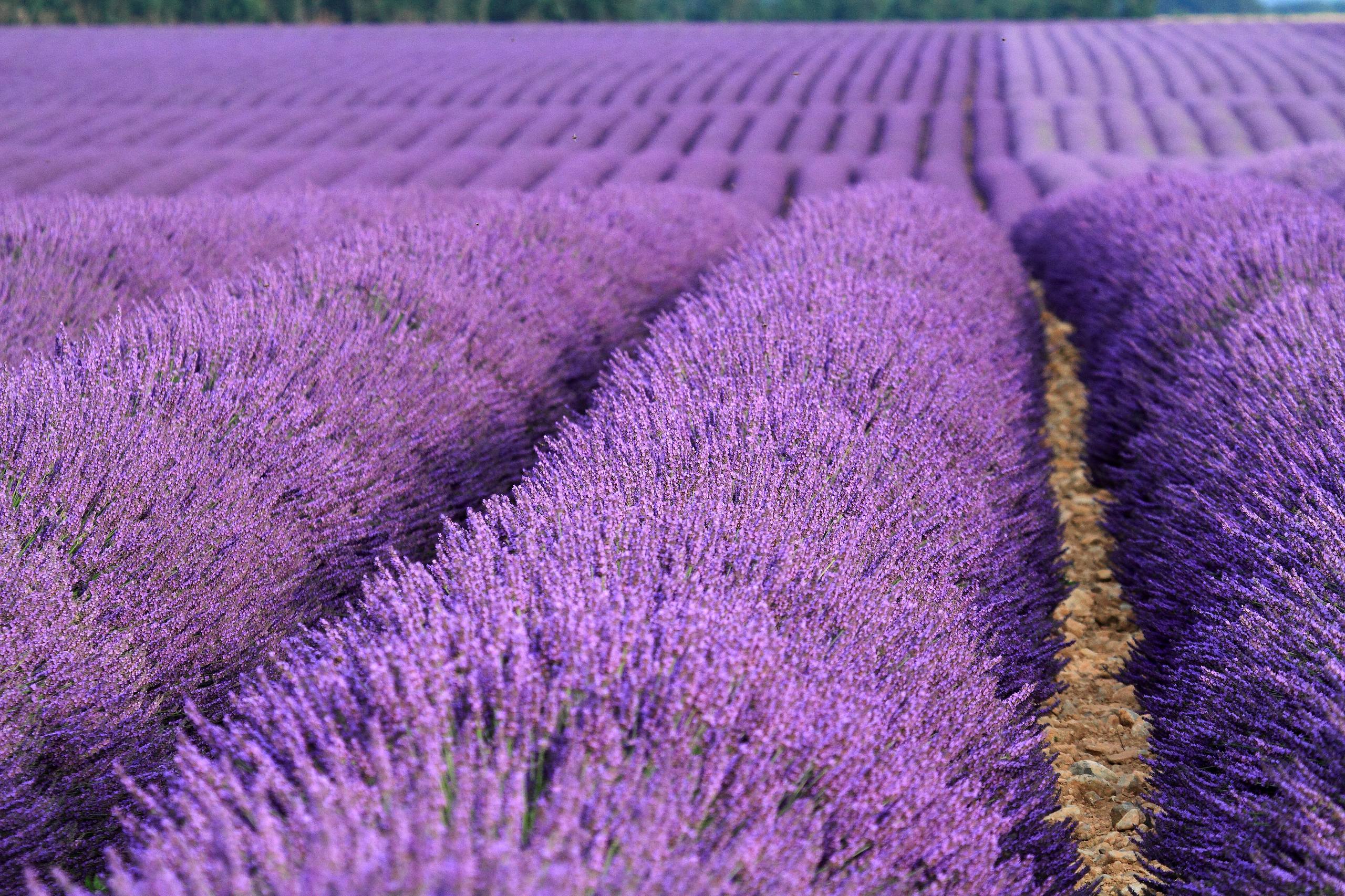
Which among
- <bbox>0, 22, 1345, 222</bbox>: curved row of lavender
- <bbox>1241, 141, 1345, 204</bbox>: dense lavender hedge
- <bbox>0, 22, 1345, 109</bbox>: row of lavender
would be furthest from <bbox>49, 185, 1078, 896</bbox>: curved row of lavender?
<bbox>0, 22, 1345, 109</bbox>: row of lavender

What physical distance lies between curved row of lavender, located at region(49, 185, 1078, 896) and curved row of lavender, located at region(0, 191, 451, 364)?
2.36 meters

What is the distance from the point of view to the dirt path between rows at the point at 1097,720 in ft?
7.11

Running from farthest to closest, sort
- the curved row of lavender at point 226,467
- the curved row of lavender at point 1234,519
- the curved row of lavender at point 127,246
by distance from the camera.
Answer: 1. the curved row of lavender at point 127,246
2. the curved row of lavender at point 226,467
3. the curved row of lavender at point 1234,519

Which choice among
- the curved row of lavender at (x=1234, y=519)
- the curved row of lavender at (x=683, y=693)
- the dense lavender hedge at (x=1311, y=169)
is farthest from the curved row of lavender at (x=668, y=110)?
the curved row of lavender at (x=683, y=693)

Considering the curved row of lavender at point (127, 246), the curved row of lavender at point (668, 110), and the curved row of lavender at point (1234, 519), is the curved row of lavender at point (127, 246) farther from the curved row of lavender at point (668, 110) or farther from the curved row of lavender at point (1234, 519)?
the curved row of lavender at point (1234, 519)

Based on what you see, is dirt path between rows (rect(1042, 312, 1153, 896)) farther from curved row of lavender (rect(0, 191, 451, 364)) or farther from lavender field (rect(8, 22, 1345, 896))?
A: curved row of lavender (rect(0, 191, 451, 364))

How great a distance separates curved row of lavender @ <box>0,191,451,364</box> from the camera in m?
3.72

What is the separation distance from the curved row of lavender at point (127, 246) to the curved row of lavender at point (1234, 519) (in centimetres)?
345

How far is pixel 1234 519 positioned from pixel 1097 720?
0.78 meters

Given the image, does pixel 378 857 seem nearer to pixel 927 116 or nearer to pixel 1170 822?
pixel 1170 822

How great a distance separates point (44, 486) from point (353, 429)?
0.84 meters

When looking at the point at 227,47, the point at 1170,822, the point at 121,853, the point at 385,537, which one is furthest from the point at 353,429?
the point at 227,47

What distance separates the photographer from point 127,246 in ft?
14.6

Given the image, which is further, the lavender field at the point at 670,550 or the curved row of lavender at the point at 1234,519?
the curved row of lavender at the point at 1234,519
